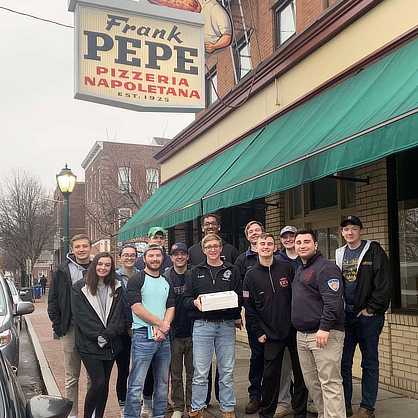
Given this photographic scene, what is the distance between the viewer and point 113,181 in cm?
2853

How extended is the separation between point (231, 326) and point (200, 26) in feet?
19.1

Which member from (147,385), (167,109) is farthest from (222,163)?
(147,385)

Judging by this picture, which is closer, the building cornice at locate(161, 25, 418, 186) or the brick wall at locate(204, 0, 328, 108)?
the building cornice at locate(161, 25, 418, 186)

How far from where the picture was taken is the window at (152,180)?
27.2 metres

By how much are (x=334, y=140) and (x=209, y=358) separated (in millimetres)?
2606

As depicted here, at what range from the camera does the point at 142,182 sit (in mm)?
27562

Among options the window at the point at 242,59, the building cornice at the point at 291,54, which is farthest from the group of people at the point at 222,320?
the window at the point at 242,59

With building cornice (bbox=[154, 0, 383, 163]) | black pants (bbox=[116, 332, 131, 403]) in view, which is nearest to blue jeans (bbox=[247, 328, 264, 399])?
black pants (bbox=[116, 332, 131, 403])

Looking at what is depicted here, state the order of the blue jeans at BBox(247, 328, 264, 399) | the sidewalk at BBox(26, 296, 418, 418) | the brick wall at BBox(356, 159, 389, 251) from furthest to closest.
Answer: the brick wall at BBox(356, 159, 389, 251) → the blue jeans at BBox(247, 328, 264, 399) → the sidewalk at BBox(26, 296, 418, 418)

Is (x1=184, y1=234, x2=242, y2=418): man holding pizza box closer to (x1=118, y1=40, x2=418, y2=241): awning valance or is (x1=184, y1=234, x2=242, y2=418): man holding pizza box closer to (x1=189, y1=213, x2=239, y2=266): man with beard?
(x1=189, y1=213, x2=239, y2=266): man with beard

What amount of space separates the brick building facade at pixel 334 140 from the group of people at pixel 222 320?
40.4 inches

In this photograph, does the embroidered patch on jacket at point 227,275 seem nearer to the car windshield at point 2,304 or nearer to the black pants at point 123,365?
the black pants at point 123,365

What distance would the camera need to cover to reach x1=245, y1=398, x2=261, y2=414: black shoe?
5.36 meters

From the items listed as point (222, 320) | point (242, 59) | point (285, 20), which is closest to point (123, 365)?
point (222, 320)
